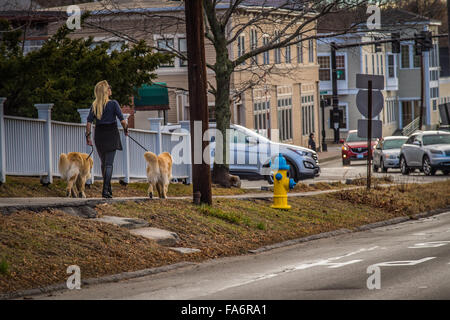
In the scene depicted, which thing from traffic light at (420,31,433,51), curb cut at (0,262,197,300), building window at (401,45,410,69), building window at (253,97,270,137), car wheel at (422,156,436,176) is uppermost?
building window at (401,45,410,69)

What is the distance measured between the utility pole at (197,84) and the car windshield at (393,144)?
83.1 ft

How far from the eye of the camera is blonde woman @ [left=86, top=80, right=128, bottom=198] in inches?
614

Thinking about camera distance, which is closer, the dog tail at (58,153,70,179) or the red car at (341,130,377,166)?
the dog tail at (58,153,70,179)

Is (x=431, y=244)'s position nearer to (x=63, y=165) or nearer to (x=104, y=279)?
(x=104, y=279)

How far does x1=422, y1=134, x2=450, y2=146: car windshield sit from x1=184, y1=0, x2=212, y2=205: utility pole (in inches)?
827

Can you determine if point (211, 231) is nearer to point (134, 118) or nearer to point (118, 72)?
point (118, 72)

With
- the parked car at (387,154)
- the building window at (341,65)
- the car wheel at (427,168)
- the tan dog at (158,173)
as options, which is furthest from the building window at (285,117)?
the tan dog at (158,173)

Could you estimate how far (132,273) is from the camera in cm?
1133

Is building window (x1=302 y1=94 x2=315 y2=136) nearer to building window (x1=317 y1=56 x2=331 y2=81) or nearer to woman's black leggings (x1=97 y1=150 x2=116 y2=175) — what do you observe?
building window (x1=317 y1=56 x2=331 y2=81)

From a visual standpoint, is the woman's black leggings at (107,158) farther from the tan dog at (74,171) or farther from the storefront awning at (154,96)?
the storefront awning at (154,96)

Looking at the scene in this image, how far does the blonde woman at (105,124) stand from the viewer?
51.2 feet

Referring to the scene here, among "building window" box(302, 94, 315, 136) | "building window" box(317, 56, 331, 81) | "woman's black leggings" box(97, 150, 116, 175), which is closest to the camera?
"woman's black leggings" box(97, 150, 116, 175)

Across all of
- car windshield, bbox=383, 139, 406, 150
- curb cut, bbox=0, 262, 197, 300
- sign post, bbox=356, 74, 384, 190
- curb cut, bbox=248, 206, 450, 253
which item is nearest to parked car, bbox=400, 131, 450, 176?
car windshield, bbox=383, 139, 406, 150
